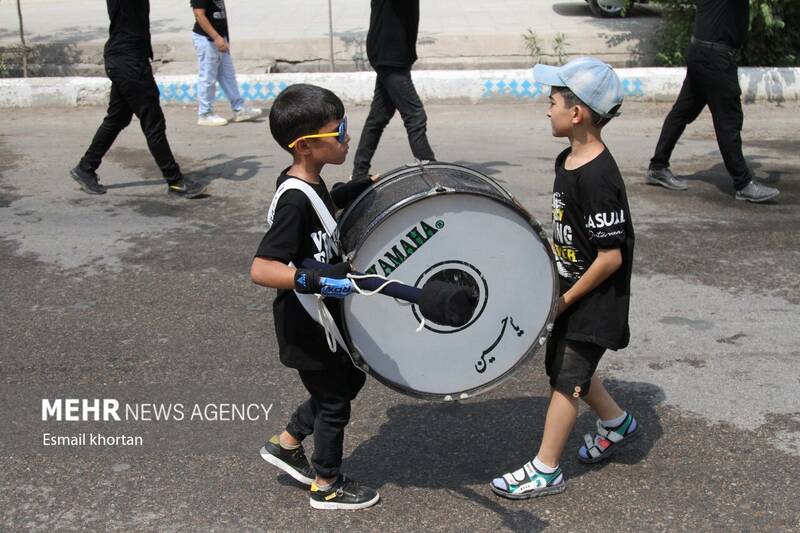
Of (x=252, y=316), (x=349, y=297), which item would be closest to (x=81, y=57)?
(x=252, y=316)

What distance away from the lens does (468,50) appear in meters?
11.9

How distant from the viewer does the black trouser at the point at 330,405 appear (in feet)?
Answer: 11.1

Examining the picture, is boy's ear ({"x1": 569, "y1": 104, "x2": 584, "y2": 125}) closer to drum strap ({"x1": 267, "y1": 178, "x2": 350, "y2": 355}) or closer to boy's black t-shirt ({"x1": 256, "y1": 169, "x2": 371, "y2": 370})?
boy's black t-shirt ({"x1": 256, "y1": 169, "x2": 371, "y2": 370})

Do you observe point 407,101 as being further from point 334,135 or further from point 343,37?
point 343,37

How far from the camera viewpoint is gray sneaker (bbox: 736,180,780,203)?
7078 mm

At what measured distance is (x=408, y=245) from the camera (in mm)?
3111

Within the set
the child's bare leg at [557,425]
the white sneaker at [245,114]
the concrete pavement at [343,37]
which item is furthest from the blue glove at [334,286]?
the concrete pavement at [343,37]

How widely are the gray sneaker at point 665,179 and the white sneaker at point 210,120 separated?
4.32 metres

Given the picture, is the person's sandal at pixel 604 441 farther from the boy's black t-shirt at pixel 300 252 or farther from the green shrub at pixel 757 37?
the green shrub at pixel 757 37

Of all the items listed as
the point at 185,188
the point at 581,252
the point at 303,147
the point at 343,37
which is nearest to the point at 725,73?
the point at 185,188

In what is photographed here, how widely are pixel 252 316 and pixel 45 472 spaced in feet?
5.38

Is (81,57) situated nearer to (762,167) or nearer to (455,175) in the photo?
(762,167)

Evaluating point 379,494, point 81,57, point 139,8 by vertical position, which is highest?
point 139,8

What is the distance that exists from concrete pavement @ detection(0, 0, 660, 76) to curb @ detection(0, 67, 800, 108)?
908 millimetres
